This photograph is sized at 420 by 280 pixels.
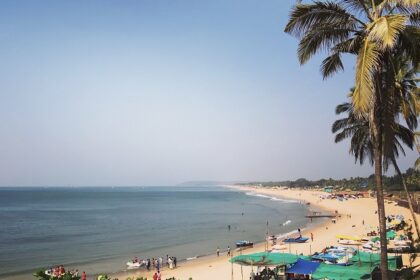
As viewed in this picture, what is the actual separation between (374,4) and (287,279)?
17.0 m

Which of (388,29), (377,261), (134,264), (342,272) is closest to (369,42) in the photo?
(388,29)

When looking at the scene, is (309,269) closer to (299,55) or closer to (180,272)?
(299,55)

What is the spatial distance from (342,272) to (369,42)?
489 inches

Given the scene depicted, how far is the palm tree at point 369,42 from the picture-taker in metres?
8.38

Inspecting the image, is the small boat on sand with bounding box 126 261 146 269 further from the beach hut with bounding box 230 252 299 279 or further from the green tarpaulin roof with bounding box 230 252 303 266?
the green tarpaulin roof with bounding box 230 252 303 266

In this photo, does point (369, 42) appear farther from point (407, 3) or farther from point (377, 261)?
point (377, 261)

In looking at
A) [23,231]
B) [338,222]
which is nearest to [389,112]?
[338,222]

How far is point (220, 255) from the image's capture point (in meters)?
39.8

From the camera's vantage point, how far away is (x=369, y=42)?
870 centimetres

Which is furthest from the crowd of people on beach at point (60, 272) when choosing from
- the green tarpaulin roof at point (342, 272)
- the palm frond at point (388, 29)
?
the green tarpaulin roof at point (342, 272)

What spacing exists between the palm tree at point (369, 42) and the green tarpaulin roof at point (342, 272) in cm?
834

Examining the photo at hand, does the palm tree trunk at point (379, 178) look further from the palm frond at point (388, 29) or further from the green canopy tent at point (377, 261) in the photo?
the green canopy tent at point (377, 261)

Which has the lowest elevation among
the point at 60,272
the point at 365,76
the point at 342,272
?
the point at 342,272

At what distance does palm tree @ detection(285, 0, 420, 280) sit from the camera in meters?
8.38
